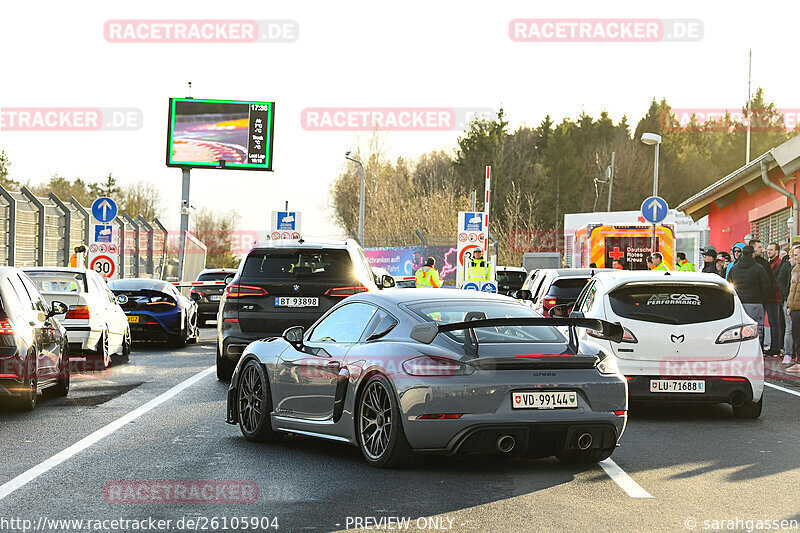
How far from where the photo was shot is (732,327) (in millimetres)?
11828

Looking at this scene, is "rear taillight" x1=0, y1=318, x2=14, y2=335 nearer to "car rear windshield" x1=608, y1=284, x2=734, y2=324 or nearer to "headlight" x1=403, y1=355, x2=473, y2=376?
"headlight" x1=403, y1=355, x2=473, y2=376

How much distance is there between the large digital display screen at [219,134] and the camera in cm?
4703

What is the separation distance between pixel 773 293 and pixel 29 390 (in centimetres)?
1255

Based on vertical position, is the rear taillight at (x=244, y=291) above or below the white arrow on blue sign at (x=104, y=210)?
below

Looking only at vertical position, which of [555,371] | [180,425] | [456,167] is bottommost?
[180,425]

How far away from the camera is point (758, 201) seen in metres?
34.2

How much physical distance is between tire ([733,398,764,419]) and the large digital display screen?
36.5 metres

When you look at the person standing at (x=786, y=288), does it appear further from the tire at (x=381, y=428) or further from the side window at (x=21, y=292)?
the tire at (x=381, y=428)

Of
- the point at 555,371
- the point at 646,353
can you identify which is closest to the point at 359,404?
the point at 555,371

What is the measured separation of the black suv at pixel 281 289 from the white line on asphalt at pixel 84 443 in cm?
92

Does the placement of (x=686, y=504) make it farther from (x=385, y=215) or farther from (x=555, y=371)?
(x=385, y=215)

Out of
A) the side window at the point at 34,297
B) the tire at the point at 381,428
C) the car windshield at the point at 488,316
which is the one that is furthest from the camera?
the side window at the point at 34,297

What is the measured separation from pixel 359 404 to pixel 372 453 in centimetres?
37

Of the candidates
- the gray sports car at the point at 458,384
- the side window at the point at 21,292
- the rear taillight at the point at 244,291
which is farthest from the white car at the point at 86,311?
the gray sports car at the point at 458,384
